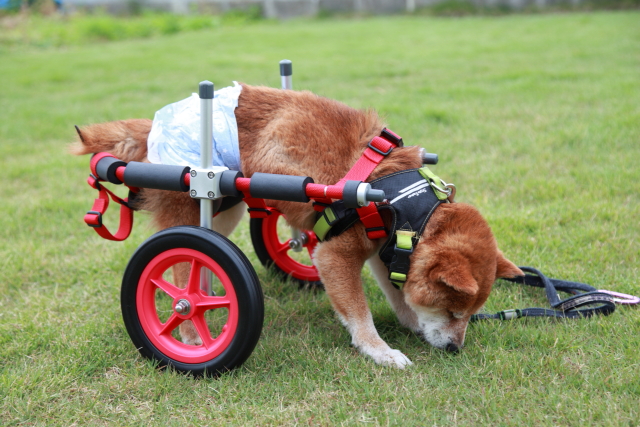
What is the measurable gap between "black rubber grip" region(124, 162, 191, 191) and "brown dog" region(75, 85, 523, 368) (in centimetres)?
30

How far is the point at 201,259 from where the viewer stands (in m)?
2.43

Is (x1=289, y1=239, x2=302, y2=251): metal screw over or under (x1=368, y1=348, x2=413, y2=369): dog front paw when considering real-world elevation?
over

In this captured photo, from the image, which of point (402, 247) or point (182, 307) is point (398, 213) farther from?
point (182, 307)

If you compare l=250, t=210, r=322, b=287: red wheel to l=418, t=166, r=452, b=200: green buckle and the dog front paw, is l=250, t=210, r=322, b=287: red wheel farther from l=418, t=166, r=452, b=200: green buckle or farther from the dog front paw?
l=418, t=166, r=452, b=200: green buckle

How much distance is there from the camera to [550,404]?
2.30 metres

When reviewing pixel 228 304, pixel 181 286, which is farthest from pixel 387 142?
pixel 181 286

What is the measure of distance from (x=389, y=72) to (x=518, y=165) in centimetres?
424

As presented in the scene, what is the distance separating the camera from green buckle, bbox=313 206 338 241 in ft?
8.63

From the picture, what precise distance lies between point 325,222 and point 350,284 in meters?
0.34

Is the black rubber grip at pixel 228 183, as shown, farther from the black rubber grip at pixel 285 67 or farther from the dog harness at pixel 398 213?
the black rubber grip at pixel 285 67

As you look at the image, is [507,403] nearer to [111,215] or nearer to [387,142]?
[387,142]

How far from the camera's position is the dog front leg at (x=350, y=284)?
8.97ft

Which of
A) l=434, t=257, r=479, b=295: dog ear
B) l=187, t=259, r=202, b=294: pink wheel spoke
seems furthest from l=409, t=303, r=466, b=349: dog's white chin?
l=187, t=259, r=202, b=294: pink wheel spoke

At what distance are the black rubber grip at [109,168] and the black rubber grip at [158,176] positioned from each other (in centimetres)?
12
